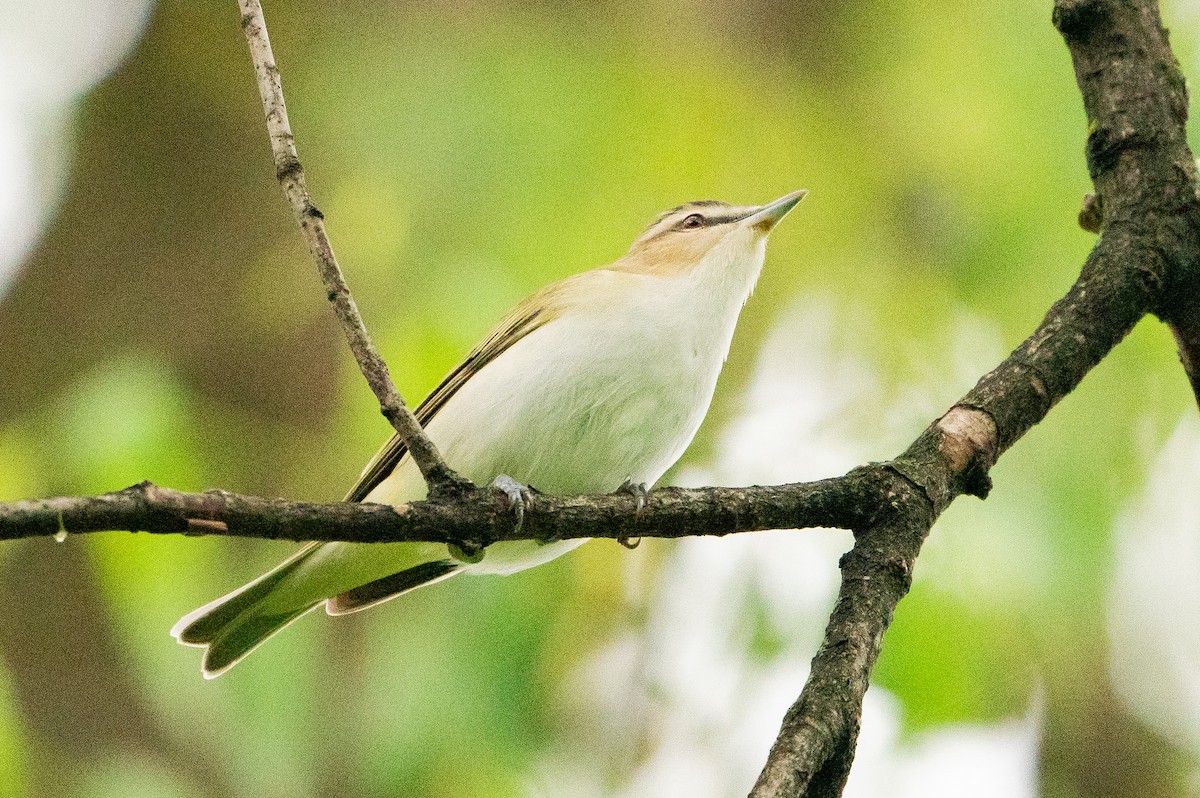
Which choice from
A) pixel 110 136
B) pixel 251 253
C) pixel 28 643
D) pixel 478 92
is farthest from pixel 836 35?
pixel 28 643

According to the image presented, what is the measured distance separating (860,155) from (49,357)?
3.71m

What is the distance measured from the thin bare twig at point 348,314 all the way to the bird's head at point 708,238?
195cm

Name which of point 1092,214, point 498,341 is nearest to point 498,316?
point 498,341

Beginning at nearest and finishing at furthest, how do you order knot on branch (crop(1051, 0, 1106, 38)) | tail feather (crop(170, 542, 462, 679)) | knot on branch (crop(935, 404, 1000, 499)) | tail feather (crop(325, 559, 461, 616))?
knot on branch (crop(935, 404, 1000, 499)), knot on branch (crop(1051, 0, 1106, 38)), tail feather (crop(170, 542, 462, 679)), tail feather (crop(325, 559, 461, 616))

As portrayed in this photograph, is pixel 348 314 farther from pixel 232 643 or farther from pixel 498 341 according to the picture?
pixel 232 643

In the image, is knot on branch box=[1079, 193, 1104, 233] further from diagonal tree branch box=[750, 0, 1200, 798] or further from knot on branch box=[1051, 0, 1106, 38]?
knot on branch box=[1051, 0, 1106, 38]

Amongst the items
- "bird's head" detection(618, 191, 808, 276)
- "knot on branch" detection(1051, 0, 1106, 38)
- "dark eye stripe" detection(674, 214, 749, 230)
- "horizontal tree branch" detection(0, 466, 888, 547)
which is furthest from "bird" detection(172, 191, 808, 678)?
"knot on branch" detection(1051, 0, 1106, 38)

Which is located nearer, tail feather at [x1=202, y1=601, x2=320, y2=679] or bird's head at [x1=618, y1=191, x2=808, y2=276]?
tail feather at [x1=202, y1=601, x2=320, y2=679]

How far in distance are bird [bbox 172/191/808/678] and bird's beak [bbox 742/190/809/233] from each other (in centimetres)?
7

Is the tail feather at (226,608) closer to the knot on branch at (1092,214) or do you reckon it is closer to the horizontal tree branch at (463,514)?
the horizontal tree branch at (463,514)

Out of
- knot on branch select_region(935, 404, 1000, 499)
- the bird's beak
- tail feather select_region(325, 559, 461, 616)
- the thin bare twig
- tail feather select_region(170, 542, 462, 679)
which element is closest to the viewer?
the thin bare twig

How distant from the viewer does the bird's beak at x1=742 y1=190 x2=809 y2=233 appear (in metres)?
3.94

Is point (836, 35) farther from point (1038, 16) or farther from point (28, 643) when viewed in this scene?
point (28, 643)

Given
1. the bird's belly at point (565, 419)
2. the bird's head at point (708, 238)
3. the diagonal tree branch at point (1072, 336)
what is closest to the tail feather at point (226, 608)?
the bird's belly at point (565, 419)
